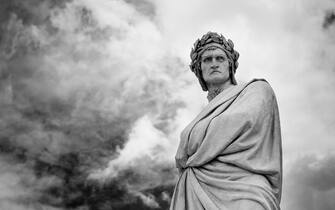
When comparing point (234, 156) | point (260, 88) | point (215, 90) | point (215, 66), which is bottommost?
point (234, 156)

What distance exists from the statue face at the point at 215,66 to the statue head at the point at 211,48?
0.09 metres

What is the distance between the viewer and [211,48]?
9516 millimetres

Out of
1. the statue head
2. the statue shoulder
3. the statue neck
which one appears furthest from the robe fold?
the statue head

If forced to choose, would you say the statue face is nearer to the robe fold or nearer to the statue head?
the statue head

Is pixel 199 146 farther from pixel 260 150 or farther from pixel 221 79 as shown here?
pixel 221 79

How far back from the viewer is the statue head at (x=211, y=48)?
31.4 feet

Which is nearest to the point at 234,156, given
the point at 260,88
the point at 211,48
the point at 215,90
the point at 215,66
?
the point at 260,88

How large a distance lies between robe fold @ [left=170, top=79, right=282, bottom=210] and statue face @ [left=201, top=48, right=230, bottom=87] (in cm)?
66

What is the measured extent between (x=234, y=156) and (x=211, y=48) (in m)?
2.22

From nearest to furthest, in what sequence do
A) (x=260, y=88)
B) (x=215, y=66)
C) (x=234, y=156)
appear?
(x=234, y=156) < (x=260, y=88) < (x=215, y=66)

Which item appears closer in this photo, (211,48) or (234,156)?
(234,156)

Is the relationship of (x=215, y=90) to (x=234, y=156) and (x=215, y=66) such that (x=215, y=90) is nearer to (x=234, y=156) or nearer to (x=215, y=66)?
(x=215, y=66)

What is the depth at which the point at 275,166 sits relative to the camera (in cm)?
809

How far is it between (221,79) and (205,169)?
1848 millimetres
